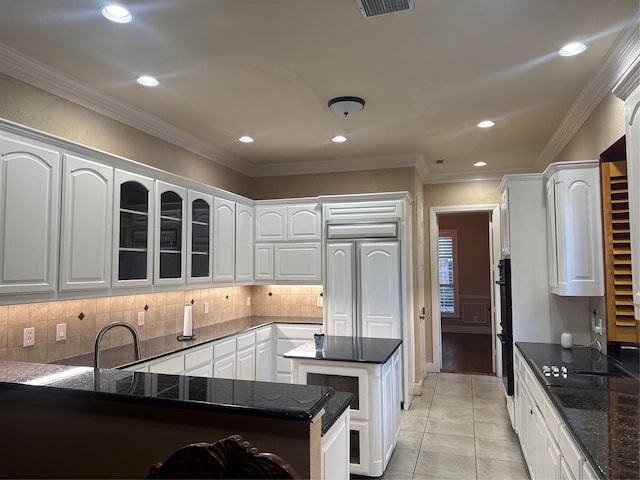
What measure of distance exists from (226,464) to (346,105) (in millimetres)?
2927

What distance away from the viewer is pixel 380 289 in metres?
4.62

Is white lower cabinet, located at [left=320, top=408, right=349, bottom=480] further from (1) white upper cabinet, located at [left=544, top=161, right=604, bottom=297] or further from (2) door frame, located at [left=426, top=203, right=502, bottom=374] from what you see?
(2) door frame, located at [left=426, top=203, right=502, bottom=374]

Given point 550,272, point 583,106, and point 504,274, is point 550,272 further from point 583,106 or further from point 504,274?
point 583,106

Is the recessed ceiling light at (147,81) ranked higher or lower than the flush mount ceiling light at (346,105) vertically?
higher

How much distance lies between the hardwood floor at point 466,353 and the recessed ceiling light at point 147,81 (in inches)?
212

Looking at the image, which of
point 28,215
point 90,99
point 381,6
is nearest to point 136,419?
point 28,215

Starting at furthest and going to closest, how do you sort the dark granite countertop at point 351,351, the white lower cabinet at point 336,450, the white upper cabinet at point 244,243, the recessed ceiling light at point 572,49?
the white upper cabinet at point 244,243
the dark granite countertop at point 351,351
the recessed ceiling light at point 572,49
the white lower cabinet at point 336,450

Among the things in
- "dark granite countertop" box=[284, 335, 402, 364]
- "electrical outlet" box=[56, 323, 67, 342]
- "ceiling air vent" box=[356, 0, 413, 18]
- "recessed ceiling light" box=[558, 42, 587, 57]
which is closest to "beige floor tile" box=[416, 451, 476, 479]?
"dark granite countertop" box=[284, 335, 402, 364]

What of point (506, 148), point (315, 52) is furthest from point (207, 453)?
point (506, 148)

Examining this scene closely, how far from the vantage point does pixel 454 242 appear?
9.98 m

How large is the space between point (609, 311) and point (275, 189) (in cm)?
402

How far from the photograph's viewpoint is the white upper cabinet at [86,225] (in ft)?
8.83

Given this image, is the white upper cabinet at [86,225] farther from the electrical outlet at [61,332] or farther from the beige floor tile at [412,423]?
the beige floor tile at [412,423]

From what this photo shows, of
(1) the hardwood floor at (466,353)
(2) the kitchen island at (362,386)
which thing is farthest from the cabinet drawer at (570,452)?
(1) the hardwood floor at (466,353)
